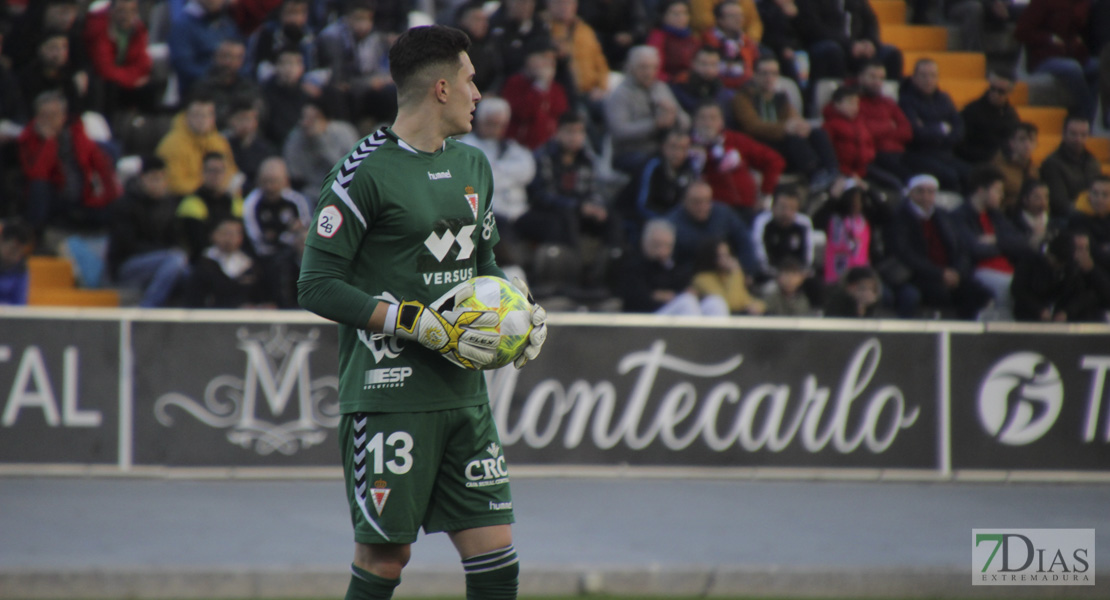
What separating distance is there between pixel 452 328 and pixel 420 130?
0.64 m

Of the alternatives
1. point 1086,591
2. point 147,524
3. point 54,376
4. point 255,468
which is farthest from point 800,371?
point 54,376

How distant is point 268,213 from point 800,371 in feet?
14.2

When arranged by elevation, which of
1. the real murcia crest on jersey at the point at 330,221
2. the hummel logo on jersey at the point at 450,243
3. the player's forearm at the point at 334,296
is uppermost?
the real murcia crest on jersey at the point at 330,221

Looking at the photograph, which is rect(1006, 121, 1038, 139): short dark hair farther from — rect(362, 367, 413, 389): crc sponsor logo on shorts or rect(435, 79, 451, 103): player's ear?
rect(362, 367, 413, 389): crc sponsor logo on shorts

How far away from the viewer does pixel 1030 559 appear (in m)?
6.27

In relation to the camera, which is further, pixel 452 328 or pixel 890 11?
pixel 890 11

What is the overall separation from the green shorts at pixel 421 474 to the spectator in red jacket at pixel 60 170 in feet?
24.2

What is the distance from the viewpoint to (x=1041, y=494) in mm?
8719

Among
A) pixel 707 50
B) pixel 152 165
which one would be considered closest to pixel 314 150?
pixel 152 165

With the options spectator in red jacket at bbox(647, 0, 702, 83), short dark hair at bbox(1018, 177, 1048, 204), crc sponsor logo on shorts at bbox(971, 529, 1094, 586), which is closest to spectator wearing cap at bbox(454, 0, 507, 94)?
spectator in red jacket at bbox(647, 0, 702, 83)

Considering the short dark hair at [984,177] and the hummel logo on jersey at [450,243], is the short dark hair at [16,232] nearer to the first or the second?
the hummel logo on jersey at [450,243]

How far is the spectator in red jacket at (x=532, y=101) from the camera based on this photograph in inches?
468

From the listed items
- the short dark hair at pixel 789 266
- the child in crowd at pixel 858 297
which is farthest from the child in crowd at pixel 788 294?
the child in crowd at pixel 858 297

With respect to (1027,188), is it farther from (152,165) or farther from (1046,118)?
(152,165)
